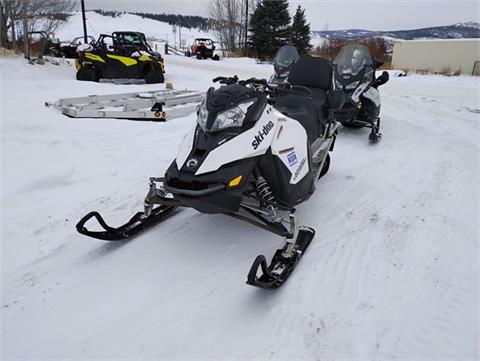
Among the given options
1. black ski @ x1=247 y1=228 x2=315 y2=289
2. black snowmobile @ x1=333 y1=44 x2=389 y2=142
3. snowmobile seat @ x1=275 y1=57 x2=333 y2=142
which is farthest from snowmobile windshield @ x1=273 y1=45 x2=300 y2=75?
black ski @ x1=247 y1=228 x2=315 y2=289

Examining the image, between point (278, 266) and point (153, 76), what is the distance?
Result: 10775mm

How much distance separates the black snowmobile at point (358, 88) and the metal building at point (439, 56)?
624 inches

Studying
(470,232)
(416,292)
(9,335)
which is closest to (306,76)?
(470,232)

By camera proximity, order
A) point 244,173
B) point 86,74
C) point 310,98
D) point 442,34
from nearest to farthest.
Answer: point 244,173
point 310,98
point 86,74
point 442,34

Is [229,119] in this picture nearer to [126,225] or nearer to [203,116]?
[203,116]

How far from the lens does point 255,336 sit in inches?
82.4

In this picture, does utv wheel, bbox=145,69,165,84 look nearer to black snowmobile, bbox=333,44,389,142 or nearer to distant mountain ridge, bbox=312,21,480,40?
black snowmobile, bbox=333,44,389,142

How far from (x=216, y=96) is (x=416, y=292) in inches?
72.1

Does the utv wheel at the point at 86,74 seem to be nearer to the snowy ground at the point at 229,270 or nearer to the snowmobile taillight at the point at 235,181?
the snowy ground at the point at 229,270

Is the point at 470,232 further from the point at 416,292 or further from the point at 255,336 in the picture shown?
the point at 255,336

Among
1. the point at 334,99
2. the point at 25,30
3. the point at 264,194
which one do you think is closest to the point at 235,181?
the point at 264,194

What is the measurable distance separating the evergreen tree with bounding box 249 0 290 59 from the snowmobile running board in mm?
21012

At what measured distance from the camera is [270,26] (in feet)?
91.6

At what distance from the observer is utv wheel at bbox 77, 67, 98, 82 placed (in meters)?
11.4
